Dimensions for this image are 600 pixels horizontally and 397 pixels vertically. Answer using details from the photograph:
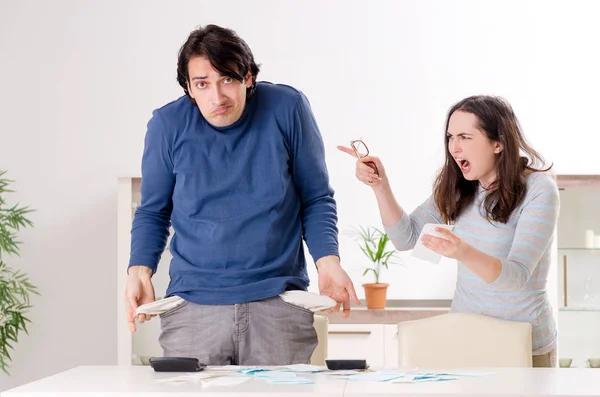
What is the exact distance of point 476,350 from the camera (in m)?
2.43

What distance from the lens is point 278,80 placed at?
15.0ft

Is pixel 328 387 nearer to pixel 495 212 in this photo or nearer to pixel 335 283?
pixel 335 283

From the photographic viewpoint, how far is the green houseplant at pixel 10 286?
167 inches

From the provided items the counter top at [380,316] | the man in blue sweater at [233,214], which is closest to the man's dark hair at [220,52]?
the man in blue sweater at [233,214]

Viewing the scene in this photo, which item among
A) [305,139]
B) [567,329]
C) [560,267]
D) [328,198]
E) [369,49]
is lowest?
[567,329]

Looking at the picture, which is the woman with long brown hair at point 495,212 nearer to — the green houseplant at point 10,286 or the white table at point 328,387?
the white table at point 328,387

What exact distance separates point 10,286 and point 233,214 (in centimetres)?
283

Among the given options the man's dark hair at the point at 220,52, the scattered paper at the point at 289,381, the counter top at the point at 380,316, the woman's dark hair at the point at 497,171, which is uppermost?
the man's dark hair at the point at 220,52

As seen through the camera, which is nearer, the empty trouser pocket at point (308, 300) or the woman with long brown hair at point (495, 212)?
the empty trouser pocket at point (308, 300)

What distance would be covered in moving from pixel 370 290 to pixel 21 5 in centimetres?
245

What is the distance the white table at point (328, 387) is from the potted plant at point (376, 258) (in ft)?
7.14

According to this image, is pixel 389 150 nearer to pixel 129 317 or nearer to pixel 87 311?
pixel 87 311

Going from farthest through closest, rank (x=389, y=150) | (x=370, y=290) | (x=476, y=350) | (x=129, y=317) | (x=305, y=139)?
(x=389, y=150) → (x=370, y=290) → (x=476, y=350) → (x=305, y=139) → (x=129, y=317)

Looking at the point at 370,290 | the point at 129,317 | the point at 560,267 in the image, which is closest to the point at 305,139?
the point at 129,317
